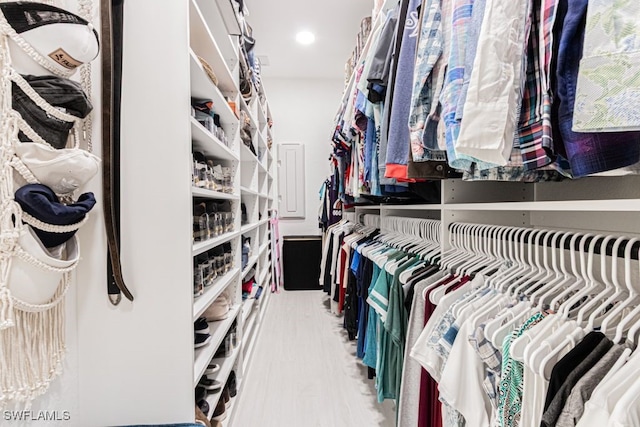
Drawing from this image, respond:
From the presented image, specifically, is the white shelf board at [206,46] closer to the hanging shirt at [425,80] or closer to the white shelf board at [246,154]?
the white shelf board at [246,154]

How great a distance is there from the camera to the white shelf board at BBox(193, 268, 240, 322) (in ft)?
3.85

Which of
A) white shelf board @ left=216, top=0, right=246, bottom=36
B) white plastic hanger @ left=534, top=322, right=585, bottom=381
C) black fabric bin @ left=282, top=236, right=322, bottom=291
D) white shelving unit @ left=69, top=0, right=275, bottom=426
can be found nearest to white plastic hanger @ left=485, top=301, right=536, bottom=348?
white plastic hanger @ left=534, top=322, right=585, bottom=381

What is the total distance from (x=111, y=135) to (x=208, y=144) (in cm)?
58

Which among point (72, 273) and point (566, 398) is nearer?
point (566, 398)

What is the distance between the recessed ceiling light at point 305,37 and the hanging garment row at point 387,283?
7.54 feet

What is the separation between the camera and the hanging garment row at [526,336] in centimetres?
52

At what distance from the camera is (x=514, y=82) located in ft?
2.00

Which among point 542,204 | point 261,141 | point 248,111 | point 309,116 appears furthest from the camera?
point 309,116

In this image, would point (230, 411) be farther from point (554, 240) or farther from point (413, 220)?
point (554, 240)

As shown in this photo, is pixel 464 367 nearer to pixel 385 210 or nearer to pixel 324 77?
pixel 385 210

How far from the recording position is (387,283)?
1.50 meters

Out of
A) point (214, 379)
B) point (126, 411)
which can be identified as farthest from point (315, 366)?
point (126, 411)

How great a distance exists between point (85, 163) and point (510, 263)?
1.24 meters

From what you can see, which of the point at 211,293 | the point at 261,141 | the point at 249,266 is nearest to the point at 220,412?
the point at 211,293
